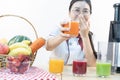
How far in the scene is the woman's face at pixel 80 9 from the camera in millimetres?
2034

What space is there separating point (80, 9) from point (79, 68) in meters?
0.94

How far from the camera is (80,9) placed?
6.78ft

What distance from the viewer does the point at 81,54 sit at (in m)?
1.98

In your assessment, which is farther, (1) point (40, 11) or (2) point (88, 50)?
(1) point (40, 11)

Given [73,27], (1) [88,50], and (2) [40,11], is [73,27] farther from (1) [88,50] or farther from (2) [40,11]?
(2) [40,11]

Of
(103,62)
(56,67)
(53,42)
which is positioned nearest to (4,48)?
(56,67)

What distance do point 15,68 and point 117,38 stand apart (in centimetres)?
61

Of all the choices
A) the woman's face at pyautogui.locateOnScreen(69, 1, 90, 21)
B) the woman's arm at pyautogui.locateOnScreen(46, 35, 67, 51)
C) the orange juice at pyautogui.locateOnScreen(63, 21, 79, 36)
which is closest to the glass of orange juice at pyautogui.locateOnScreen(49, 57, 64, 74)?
the orange juice at pyautogui.locateOnScreen(63, 21, 79, 36)

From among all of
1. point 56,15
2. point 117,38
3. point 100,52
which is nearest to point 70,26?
point 100,52

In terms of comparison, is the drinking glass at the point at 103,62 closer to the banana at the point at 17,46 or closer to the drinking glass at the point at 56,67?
the drinking glass at the point at 56,67

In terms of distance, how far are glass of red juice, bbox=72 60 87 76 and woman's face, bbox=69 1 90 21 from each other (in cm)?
84

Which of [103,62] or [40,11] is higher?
[40,11]

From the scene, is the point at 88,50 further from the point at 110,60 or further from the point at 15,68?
the point at 15,68

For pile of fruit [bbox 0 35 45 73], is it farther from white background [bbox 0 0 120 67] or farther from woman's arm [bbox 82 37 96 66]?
white background [bbox 0 0 120 67]
